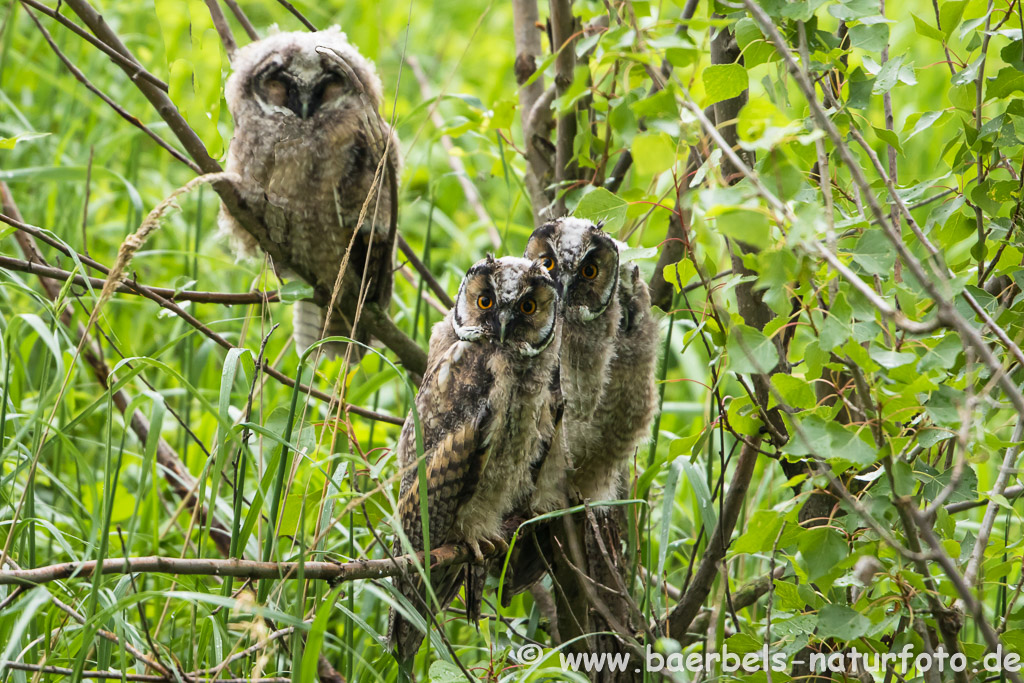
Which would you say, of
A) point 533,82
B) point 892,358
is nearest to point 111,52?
point 533,82

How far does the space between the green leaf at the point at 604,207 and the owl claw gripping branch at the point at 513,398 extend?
38cm

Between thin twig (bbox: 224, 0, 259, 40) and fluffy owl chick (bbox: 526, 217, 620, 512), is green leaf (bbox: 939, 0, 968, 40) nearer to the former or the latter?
fluffy owl chick (bbox: 526, 217, 620, 512)

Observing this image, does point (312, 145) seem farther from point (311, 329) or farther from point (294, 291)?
point (294, 291)

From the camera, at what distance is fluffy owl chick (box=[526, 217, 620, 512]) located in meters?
2.07

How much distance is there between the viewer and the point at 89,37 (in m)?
1.86

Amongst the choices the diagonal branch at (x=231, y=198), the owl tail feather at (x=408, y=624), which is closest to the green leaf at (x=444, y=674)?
Result: the owl tail feather at (x=408, y=624)

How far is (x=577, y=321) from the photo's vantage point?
2.17 meters

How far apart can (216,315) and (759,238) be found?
339cm

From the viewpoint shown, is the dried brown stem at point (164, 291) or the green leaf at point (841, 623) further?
the dried brown stem at point (164, 291)

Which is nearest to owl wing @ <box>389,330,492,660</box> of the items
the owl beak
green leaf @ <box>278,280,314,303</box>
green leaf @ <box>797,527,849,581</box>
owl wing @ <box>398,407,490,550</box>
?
owl wing @ <box>398,407,490,550</box>

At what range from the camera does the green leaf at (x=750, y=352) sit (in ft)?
3.88

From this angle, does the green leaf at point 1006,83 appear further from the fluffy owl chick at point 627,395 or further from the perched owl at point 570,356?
the fluffy owl chick at point 627,395

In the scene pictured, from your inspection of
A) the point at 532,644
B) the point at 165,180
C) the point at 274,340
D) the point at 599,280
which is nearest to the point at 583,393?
the point at 599,280
